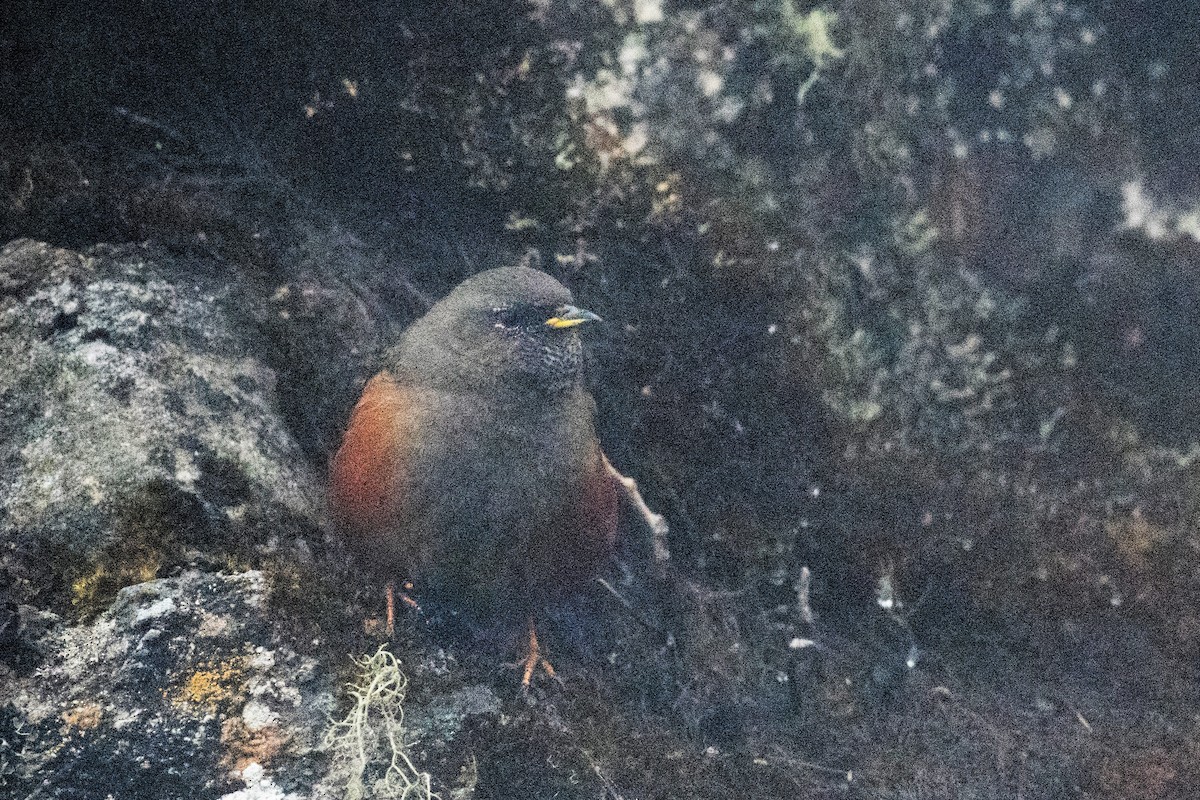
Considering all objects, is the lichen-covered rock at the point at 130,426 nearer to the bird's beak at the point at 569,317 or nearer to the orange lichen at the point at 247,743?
the orange lichen at the point at 247,743

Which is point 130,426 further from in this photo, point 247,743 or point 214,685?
point 247,743

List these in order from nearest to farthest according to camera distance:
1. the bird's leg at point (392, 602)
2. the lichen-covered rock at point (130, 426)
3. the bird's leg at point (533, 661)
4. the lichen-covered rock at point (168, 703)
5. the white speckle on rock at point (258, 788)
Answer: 1. the lichen-covered rock at point (168, 703)
2. the white speckle on rock at point (258, 788)
3. the lichen-covered rock at point (130, 426)
4. the bird's leg at point (392, 602)
5. the bird's leg at point (533, 661)

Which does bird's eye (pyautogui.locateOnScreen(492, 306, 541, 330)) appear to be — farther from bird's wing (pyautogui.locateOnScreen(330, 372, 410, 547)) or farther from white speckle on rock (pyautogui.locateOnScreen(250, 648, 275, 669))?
white speckle on rock (pyautogui.locateOnScreen(250, 648, 275, 669))

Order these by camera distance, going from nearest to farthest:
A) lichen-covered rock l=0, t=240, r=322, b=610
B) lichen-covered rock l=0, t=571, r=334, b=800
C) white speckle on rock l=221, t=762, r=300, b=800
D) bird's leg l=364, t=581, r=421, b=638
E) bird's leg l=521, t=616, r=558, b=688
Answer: lichen-covered rock l=0, t=571, r=334, b=800 → white speckle on rock l=221, t=762, r=300, b=800 → lichen-covered rock l=0, t=240, r=322, b=610 → bird's leg l=364, t=581, r=421, b=638 → bird's leg l=521, t=616, r=558, b=688

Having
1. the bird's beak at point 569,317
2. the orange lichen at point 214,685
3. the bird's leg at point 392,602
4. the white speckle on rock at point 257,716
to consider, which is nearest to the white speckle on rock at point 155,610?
the orange lichen at point 214,685

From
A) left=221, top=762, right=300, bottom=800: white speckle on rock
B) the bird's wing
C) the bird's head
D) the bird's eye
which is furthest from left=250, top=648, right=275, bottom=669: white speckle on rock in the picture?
the bird's eye

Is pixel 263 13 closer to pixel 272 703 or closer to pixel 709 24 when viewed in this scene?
pixel 709 24
